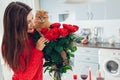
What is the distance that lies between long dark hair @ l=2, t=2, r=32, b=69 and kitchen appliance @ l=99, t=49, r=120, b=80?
2.50 m

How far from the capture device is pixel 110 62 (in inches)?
133

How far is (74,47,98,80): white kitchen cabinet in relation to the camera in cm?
355

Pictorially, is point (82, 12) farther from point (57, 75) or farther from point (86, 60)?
point (57, 75)

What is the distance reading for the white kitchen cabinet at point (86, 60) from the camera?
355 centimetres

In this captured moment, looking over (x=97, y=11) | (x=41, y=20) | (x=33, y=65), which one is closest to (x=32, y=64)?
(x=33, y=65)

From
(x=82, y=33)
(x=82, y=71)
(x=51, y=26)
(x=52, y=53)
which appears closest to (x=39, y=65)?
(x=52, y=53)

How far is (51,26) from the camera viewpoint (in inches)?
38.8

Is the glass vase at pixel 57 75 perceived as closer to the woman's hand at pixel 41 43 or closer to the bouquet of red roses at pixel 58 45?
the bouquet of red roses at pixel 58 45

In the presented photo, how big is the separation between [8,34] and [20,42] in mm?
79

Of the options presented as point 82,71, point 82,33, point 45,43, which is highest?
point 45,43

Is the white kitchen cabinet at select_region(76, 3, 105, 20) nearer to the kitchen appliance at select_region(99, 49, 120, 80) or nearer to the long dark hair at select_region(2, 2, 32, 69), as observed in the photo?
the kitchen appliance at select_region(99, 49, 120, 80)

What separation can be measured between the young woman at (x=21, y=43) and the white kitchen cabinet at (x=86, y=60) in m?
2.60

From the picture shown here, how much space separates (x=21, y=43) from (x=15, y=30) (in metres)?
0.08

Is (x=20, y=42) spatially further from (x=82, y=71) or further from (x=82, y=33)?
(x=82, y=33)
